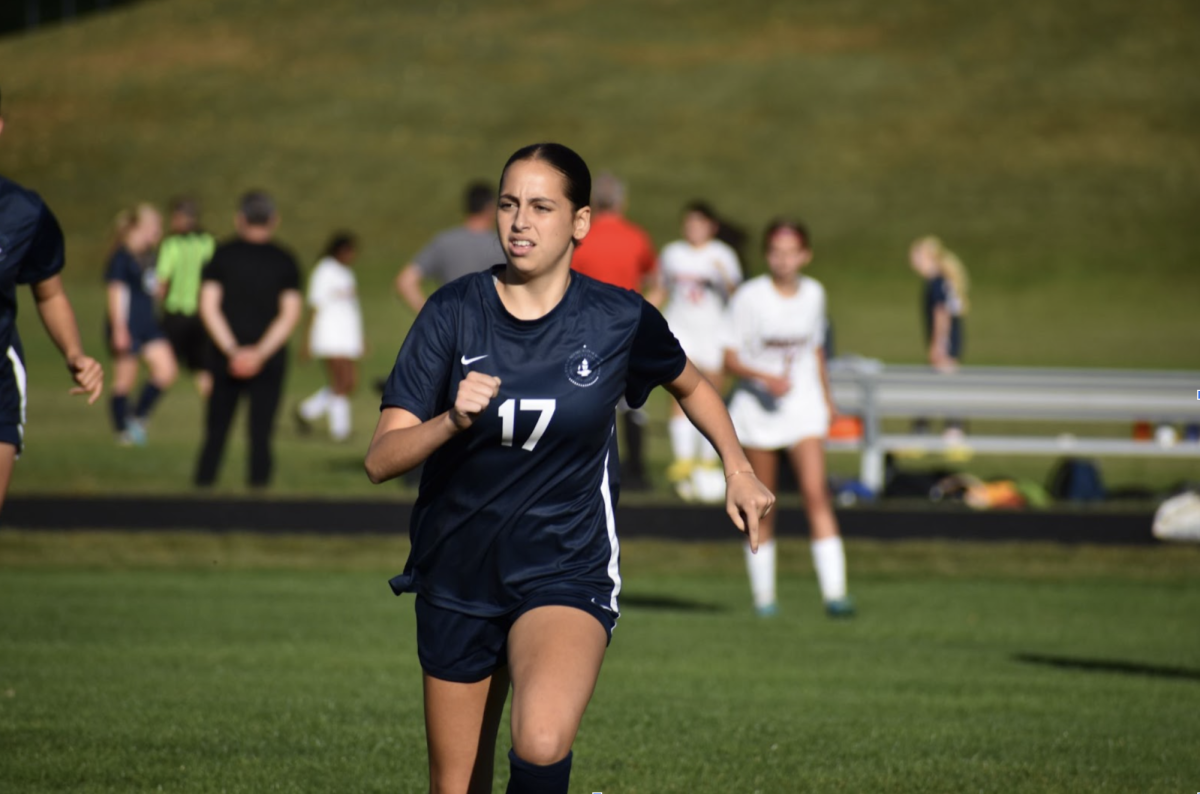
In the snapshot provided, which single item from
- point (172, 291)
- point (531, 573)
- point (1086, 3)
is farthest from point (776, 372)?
point (1086, 3)

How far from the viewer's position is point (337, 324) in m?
22.8

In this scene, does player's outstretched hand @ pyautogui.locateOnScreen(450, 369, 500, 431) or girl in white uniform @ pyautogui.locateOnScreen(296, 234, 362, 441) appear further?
girl in white uniform @ pyautogui.locateOnScreen(296, 234, 362, 441)

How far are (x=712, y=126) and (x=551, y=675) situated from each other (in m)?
63.8

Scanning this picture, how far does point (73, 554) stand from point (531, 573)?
919 cm

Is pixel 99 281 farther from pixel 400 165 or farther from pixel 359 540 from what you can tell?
pixel 359 540

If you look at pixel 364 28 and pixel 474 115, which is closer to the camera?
pixel 474 115

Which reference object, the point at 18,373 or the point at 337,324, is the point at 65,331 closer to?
the point at 18,373

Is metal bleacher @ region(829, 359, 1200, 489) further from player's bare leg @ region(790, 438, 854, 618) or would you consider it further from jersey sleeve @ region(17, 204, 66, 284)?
jersey sleeve @ region(17, 204, 66, 284)

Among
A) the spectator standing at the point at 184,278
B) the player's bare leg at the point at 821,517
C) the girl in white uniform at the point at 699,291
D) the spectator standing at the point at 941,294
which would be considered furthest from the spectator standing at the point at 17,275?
the spectator standing at the point at 941,294

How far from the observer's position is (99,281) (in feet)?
180

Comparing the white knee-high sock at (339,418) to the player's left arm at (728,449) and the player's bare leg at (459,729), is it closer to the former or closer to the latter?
the player's left arm at (728,449)

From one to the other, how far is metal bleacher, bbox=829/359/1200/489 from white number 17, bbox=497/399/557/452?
1338 cm

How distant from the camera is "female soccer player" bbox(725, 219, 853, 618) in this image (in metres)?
11.1

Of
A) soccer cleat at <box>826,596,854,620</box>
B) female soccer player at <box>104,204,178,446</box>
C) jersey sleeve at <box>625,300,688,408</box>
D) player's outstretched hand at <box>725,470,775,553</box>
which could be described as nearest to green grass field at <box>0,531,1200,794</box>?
soccer cleat at <box>826,596,854,620</box>
